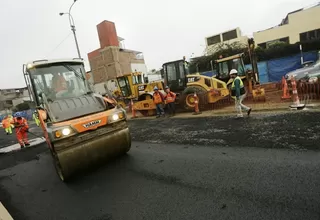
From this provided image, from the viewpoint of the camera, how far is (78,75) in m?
6.06

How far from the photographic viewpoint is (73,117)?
17.2 ft

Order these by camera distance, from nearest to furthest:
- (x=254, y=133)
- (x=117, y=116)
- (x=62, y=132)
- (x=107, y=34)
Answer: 1. (x=62, y=132)
2. (x=117, y=116)
3. (x=254, y=133)
4. (x=107, y=34)

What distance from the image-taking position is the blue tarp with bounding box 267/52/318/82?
1983 cm

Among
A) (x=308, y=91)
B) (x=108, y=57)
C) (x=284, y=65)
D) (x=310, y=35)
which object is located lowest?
(x=308, y=91)

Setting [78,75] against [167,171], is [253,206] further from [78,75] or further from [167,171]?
[78,75]

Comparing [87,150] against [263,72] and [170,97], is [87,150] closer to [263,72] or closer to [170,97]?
[170,97]

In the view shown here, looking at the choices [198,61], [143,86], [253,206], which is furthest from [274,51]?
[253,206]

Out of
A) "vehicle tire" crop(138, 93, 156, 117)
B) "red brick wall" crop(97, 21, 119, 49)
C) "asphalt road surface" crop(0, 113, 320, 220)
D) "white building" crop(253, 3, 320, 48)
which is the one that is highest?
"red brick wall" crop(97, 21, 119, 49)

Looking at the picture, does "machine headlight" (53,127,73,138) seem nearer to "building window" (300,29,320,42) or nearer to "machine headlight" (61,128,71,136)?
"machine headlight" (61,128,71,136)

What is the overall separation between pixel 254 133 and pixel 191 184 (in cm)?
327

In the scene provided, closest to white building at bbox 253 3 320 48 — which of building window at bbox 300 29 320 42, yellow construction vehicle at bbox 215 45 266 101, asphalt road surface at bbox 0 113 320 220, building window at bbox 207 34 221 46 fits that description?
building window at bbox 300 29 320 42

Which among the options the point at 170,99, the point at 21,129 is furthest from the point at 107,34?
the point at 21,129

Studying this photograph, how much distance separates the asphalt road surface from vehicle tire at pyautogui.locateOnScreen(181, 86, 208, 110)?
538 centimetres

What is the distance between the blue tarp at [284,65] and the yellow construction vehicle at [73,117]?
18.9 metres
